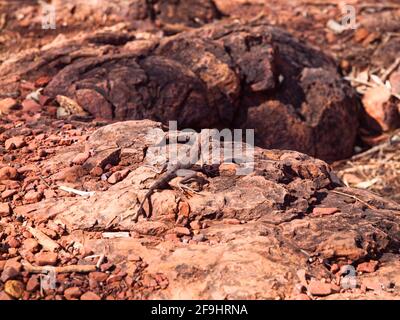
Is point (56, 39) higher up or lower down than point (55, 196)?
higher up

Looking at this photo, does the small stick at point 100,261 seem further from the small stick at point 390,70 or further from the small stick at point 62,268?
the small stick at point 390,70

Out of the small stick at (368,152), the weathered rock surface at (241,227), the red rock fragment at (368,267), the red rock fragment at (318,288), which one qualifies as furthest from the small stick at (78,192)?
the small stick at (368,152)

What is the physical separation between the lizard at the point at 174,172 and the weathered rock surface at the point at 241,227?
4 cm

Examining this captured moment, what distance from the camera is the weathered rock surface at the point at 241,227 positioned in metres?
2.92

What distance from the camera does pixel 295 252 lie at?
315cm

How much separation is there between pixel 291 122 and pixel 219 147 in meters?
2.33

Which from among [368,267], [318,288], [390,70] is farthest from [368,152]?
[318,288]

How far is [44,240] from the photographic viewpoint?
3.15 m

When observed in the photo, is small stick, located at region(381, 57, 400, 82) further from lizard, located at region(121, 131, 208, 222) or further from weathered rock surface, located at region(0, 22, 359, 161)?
lizard, located at region(121, 131, 208, 222)

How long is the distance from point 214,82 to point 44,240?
10.1 feet

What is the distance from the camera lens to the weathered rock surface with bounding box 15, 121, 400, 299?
2920 millimetres

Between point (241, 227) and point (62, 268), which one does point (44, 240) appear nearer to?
point (62, 268)
